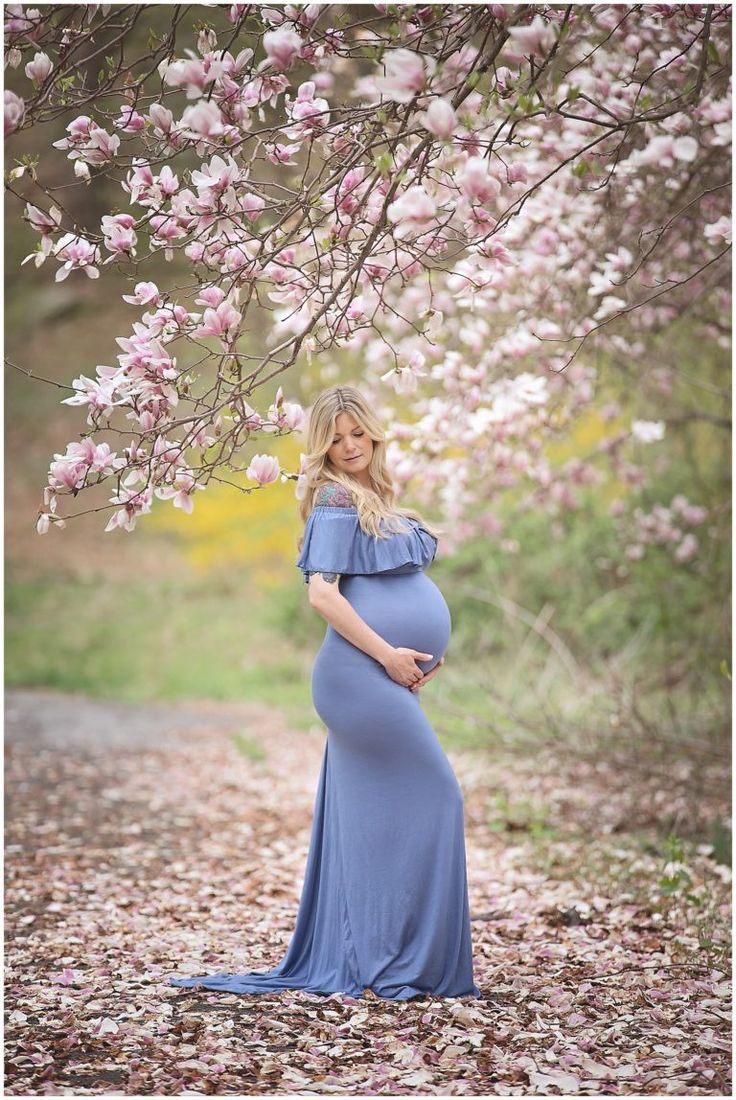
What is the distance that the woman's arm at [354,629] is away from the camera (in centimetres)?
336

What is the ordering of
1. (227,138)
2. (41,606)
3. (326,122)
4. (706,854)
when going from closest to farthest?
(227,138)
(326,122)
(706,854)
(41,606)

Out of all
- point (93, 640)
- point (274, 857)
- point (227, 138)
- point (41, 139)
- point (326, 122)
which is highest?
point (41, 139)

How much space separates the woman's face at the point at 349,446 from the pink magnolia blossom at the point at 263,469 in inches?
9.1

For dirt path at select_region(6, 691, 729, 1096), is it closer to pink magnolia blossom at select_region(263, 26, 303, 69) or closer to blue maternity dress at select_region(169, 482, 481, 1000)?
blue maternity dress at select_region(169, 482, 481, 1000)

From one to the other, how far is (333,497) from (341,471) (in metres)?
0.13

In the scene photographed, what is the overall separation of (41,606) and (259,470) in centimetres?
1287

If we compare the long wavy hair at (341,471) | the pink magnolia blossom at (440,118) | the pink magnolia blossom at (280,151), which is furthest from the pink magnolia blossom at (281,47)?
Result: the long wavy hair at (341,471)

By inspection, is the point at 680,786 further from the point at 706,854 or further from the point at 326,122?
the point at 326,122

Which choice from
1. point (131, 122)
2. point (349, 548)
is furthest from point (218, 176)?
point (349, 548)

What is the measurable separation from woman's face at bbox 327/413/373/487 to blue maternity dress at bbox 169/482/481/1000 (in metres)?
0.12

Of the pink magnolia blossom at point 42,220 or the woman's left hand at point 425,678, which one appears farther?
the woman's left hand at point 425,678

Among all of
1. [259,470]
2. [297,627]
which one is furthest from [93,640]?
[259,470]

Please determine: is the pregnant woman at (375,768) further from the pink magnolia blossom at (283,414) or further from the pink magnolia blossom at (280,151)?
the pink magnolia blossom at (280,151)

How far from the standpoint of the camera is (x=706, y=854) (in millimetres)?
5363
